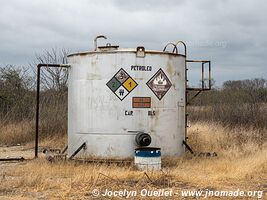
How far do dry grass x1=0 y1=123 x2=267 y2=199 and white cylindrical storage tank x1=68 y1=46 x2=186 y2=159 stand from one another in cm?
63

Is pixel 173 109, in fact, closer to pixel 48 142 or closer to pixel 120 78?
pixel 120 78

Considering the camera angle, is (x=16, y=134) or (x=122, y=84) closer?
(x=122, y=84)

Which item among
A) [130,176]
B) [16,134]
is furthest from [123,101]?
[16,134]

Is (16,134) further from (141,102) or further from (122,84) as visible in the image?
(141,102)

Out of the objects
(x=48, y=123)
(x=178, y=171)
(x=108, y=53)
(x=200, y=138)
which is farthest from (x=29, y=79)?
(x=178, y=171)

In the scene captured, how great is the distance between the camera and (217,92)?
29.2m

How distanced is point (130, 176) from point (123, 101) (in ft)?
7.81

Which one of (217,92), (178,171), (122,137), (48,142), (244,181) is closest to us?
(244,181)

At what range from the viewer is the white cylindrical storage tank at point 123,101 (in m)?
10.6

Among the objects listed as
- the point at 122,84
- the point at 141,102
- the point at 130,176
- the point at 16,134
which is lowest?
the point at 130,176

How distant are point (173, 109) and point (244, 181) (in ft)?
9.75

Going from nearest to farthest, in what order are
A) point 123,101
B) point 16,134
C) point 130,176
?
point 130,176
point 123,101
point 16,134

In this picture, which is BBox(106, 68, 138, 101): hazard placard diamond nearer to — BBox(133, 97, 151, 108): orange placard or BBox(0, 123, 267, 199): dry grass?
BBox(133, 97, 151, 108): orange placard

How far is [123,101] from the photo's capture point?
34.9 ft
